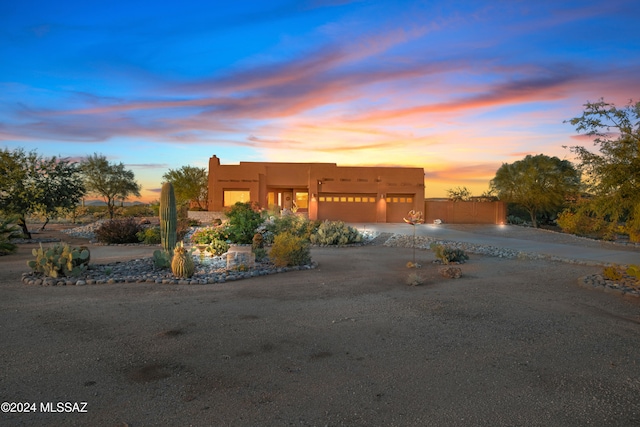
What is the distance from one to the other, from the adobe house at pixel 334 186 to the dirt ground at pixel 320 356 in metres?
22.4

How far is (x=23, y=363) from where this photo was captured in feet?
15.3

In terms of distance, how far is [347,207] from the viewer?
3112 centimetres

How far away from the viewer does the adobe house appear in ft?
101

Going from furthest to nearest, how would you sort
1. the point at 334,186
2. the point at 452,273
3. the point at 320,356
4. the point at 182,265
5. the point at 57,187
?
the point at 334,186, the point at 57,187, the point at 452,273, the point at 182,265, the point at 320,356

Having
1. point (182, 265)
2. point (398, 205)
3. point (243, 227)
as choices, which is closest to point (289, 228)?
point (243, 227)

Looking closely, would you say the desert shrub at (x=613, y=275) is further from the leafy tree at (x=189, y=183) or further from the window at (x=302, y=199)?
the leafy tree at (x=189, y=183)

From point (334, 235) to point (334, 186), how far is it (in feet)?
46.7

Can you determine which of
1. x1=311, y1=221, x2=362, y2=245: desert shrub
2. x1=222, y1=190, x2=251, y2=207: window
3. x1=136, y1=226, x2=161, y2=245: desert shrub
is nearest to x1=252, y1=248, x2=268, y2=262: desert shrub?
x1=311, y1=221, x2=362, y2=245: desert shrub

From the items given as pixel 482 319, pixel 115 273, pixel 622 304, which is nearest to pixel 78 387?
pixel 482 319

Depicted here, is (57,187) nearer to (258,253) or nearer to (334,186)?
(258,253)

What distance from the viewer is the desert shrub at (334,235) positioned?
1689 cm

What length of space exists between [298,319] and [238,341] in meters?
1.25

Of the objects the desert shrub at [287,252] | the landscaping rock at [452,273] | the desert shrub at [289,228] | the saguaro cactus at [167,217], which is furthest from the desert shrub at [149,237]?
the landscaping rock at [452,273]

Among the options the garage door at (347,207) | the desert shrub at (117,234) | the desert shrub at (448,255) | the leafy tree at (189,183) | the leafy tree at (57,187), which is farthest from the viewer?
the leafy tree at (189,183)
